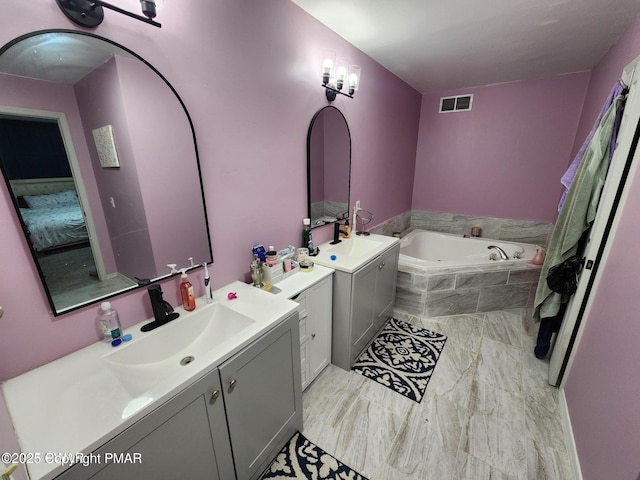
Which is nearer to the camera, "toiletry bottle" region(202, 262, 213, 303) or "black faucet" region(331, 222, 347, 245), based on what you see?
"toiletry bottle" region(202, 262, 213, 303)

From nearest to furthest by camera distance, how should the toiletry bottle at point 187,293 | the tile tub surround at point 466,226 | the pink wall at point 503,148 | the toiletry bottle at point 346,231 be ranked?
the toiletry bottle at point 187,293 < the toiletry bottle at point 346,231 < the pink wall at point 503,148 < the tile tub surround at point 466,226

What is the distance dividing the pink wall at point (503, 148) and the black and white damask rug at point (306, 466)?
324 cm

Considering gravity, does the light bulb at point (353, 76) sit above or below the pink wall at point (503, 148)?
above

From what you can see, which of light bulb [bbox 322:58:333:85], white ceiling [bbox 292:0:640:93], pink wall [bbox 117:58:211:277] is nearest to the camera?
pink wall [bbox 117:58:211:277]

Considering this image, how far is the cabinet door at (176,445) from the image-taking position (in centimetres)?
69

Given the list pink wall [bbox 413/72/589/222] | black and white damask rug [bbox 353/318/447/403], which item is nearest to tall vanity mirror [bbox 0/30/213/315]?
black and white damask rug [bbox 353/318/447/403]

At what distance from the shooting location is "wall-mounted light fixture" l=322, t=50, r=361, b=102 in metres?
1.75

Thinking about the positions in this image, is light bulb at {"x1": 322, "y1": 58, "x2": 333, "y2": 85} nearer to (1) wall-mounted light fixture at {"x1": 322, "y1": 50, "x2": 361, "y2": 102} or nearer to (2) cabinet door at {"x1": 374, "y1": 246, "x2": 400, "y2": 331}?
(1) wall-mounted light fixture at {"x1": 322, "y1": 50, "x2": 361, "y2": 102}

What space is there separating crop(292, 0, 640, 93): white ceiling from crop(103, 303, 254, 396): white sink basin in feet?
6.04

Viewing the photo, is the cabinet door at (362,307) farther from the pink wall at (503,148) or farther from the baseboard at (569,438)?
the pink wall at (503,148)

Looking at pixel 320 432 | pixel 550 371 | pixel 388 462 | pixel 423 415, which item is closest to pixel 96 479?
pixel 320 432

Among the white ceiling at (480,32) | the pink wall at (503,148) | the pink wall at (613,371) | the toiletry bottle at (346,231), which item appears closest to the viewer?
the pink wall at (613,371)

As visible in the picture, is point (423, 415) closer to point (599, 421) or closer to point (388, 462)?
point (388, 462)

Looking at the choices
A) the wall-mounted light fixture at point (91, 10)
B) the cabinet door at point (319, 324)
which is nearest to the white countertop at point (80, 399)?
the cabinet door at point (319, 324)
